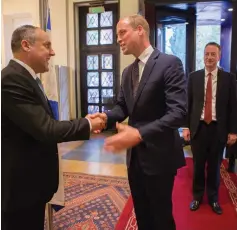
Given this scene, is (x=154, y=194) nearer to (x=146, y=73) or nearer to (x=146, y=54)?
(x=146, y=73)

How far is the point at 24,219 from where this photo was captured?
1.45m

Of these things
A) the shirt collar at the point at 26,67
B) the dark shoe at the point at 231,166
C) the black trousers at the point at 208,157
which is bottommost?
the dark shoe at the point at 231,166

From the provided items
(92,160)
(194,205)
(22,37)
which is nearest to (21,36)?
(22,37)

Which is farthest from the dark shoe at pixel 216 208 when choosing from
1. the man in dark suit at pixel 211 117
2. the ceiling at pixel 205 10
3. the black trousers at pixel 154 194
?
the ceiling at pixel 205 10

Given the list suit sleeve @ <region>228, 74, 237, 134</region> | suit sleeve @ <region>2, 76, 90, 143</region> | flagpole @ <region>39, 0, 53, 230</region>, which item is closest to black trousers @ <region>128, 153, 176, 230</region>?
suit sleeve @ <region>2, 76, 90, 143</region>

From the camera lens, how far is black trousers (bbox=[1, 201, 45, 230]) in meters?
1.40

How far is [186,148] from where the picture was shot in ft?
16.4

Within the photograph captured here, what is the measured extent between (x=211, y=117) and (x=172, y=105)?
1323mm

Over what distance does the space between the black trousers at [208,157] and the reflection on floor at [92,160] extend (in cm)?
112

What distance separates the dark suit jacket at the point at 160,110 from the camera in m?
1.41

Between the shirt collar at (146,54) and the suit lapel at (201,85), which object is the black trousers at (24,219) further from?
the suit lapel at (201,85)

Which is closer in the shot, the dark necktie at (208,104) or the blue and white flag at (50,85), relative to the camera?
the blue and white flag at (50,85)

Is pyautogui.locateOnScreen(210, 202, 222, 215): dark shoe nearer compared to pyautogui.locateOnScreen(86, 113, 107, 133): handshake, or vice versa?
pyautogui.locateOnScreen(86, 113, 107, 133): handshake

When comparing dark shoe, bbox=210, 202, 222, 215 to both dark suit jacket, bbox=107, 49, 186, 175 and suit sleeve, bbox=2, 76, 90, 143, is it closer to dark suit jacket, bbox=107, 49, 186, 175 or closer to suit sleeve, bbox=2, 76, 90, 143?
dark suit jacket, bbox=107, 49, 186, 175
